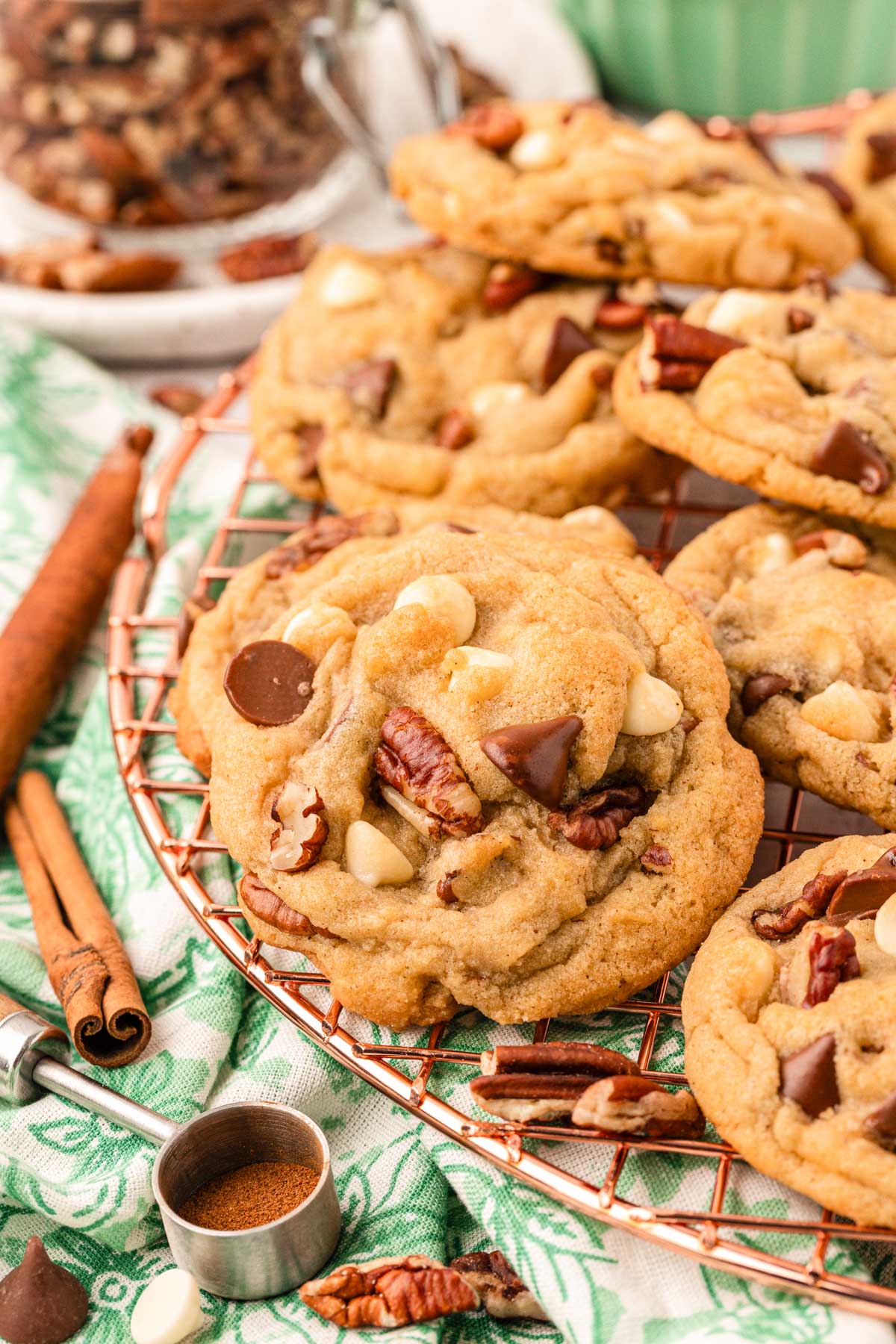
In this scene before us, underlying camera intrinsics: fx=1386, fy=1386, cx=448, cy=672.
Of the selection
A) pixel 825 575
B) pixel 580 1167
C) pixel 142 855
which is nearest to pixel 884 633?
pixel 825 575

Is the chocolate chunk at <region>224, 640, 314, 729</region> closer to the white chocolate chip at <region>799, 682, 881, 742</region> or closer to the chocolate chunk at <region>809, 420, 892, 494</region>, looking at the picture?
the white chocolate chip at <region>799, 682, 881, 742</region>

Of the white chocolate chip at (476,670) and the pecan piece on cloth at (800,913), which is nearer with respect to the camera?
the pecan piece on cloth at (800,913)

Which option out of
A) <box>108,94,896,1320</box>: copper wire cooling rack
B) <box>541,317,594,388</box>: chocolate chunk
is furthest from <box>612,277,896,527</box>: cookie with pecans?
<box>108,94,896,1320</box>: copper wire cooling rack

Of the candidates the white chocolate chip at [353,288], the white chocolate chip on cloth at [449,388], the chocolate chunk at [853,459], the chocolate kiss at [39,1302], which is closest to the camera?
the chocolate kiss at [39,1302]

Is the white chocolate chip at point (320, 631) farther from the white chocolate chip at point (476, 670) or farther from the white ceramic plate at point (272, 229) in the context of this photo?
the white ceramic plate at point (272, 229)

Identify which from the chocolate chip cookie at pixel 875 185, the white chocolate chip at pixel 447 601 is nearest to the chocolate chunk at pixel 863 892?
the white chocolate chip at pixel 447 601

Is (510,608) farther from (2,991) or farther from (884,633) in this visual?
(2,991)
